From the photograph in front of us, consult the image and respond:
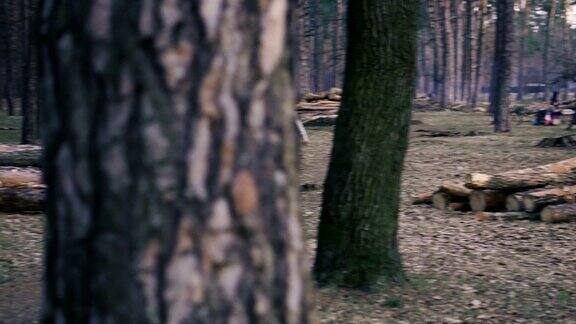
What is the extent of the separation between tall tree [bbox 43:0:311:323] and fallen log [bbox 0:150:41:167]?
8.77 meters

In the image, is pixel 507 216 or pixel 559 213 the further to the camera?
pixel 507 216

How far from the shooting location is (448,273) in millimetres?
6859

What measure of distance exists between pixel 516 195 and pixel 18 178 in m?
6.03

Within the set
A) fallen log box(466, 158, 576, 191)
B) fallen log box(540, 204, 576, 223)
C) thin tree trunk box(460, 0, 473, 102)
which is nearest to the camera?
fallen log box(540, 204, 576, 223)

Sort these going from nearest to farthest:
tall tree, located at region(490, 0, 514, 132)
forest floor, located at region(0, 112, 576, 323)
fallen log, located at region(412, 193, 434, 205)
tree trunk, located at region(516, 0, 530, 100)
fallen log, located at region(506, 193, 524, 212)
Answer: forest floor, located at region(0, 112, 576, 323) < fallen log, located at region(506, 193, 524, 212) < fallen log, located at region(412, 193, 434, 205) < tall tree, located at region(490, 0, 514, 132) < tree trunk, located at region(516, 0, 530, 100)

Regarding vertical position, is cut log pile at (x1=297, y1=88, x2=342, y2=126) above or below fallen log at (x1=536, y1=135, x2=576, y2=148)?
above

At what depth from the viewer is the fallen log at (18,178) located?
9445mm

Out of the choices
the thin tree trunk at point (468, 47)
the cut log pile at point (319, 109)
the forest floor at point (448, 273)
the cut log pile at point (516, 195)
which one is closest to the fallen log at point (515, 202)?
the cut log pile at point (516, 195)

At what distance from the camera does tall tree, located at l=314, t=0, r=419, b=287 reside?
5.88 metres

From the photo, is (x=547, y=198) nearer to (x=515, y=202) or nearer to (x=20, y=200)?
(x=515, y=202)

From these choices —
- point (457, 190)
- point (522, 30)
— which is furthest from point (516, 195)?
point (522, 30)

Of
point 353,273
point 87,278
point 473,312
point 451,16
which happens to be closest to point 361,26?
point 353,273

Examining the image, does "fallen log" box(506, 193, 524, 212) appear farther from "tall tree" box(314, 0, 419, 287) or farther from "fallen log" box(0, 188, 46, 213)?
"fallen log" box(0, 188, 46, 213)

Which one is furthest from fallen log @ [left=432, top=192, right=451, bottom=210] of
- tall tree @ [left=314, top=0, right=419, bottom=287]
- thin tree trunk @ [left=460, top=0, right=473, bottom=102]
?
thin tree trunk @ [left=460, top=0, right=473, bottom=102]
